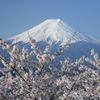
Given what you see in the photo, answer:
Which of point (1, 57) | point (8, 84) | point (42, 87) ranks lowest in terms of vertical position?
point (42, 87)

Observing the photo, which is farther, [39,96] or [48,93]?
[48,93]

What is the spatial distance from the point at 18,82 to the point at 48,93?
3.15ft

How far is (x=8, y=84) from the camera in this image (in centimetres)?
635

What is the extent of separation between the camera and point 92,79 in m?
6.03

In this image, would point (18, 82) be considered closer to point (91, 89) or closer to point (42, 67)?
point (42, 67)

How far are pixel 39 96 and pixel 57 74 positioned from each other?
983mm

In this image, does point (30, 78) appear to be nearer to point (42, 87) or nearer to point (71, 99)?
point (42, 87)

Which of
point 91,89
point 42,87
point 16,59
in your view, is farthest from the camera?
point 42,87

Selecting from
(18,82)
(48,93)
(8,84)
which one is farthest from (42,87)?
(8,84)

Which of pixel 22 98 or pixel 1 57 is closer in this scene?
pixel 1 57

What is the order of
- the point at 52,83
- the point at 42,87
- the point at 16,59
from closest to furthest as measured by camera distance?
the point at 16,59
the point at 42,87
the point at 52,83

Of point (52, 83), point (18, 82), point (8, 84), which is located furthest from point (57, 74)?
point (8, 84)

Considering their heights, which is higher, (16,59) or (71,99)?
(16,59)

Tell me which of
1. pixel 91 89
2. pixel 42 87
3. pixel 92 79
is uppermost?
pixel 42 87
